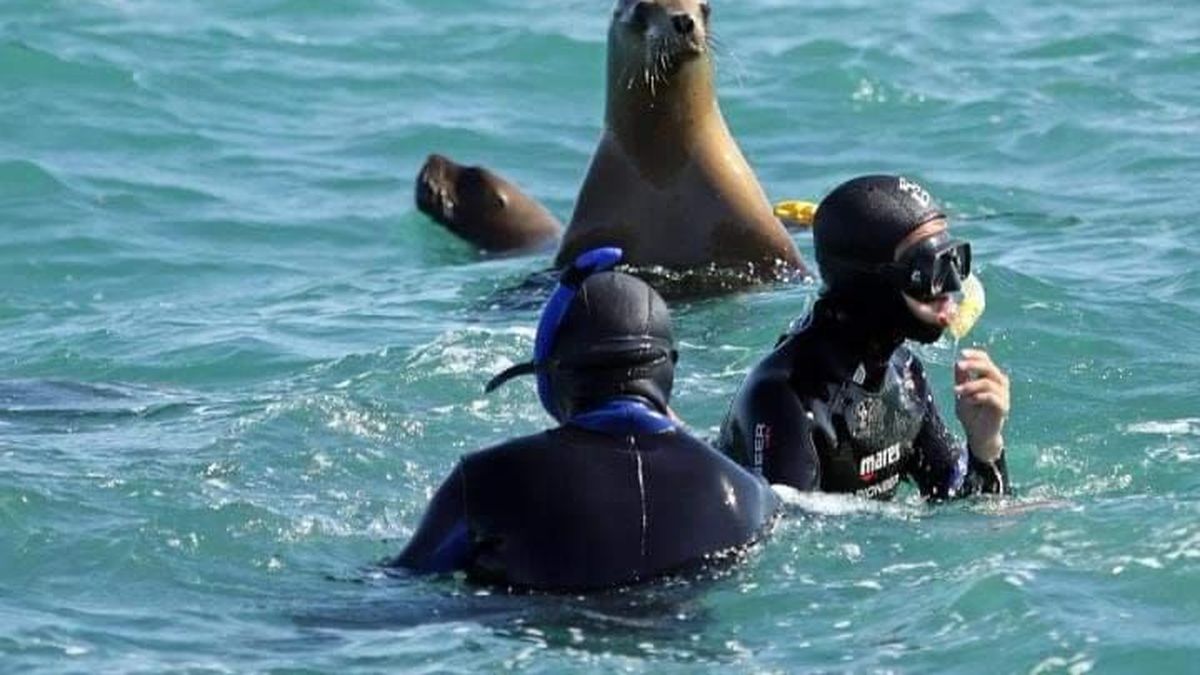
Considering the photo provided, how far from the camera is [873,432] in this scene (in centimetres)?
702

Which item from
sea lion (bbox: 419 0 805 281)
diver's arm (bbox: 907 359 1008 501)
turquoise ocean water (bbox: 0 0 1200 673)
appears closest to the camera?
turquoise ocean water (bbox: 0 0 1200 673)

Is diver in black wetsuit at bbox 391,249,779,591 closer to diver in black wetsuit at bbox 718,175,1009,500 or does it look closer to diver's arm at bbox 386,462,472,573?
diver's arm at bbox 386,462,472,573

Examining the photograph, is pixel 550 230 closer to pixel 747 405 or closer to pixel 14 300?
pixel 14 300

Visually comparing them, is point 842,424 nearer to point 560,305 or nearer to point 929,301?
point 929,301

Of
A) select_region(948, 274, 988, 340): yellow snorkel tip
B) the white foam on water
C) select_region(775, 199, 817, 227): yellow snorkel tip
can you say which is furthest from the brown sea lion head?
select_region(948, 274, 988, 340): yellow snorkel tip

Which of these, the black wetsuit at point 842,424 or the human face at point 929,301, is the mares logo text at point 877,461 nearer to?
the black wetsuit at point 842,424

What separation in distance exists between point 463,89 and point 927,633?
35.4ft

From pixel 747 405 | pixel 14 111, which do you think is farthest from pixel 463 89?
pixel 747 405

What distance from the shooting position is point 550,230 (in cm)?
1252

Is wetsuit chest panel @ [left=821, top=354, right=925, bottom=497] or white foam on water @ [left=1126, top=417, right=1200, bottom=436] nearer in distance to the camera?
wetsuit chest panel @ [left=821, top=354, right=925, bottom=497]

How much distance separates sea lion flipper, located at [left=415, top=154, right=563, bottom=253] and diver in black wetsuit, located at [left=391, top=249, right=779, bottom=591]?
6.19 metres

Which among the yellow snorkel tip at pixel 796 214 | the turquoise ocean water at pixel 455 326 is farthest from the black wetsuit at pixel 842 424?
the yellow snorkel tip at pixel 796 214

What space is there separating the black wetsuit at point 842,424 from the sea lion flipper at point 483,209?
5203 mm

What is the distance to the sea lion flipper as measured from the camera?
12.5 m
